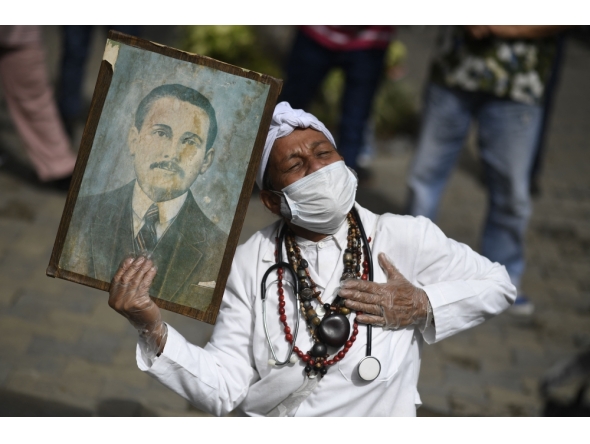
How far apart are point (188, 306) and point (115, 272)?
219 millimetres

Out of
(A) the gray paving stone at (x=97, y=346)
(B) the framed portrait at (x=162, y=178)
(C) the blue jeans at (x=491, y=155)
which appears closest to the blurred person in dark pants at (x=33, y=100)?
(A) the gray paving stone at (x=97, y=346)

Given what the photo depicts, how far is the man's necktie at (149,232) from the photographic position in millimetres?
1923

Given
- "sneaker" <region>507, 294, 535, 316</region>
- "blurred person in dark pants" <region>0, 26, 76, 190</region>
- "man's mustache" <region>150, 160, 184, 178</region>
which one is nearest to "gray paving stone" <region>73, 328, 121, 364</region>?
"blurred person in dark pants" <region>0, 26, 76, 190</region>

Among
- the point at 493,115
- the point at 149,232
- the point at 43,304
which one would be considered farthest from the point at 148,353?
the point at 493,115

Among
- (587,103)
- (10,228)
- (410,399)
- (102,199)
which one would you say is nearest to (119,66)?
(102,199)

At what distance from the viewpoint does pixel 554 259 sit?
17.1 feet

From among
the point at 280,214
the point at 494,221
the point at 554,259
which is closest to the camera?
the point at 280,214

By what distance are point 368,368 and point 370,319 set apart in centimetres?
14

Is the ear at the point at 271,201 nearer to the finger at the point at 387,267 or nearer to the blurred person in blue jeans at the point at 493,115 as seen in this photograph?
the finger at the point at 387,267

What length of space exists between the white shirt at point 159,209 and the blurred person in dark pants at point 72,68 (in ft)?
12.1

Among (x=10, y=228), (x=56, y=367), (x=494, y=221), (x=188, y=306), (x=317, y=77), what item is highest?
(x=317, y=77)

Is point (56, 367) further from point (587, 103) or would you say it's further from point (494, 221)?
point (587, 103)

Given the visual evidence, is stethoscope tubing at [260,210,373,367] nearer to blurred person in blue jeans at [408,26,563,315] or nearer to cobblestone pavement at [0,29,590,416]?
cobblestone pavement at [0,29,590,416]

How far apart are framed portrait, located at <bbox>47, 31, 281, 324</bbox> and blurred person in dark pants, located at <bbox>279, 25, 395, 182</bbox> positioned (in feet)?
9.67
